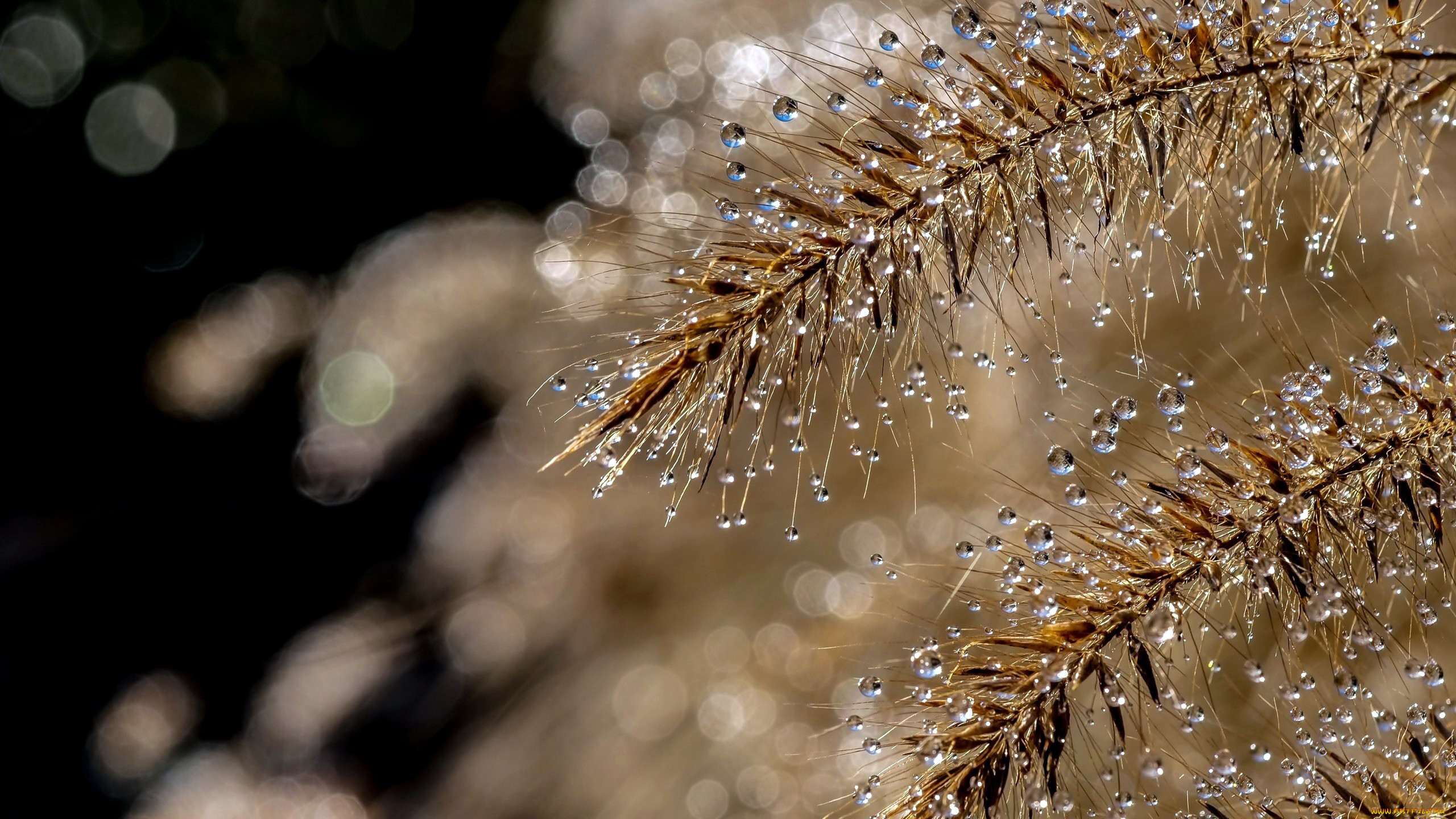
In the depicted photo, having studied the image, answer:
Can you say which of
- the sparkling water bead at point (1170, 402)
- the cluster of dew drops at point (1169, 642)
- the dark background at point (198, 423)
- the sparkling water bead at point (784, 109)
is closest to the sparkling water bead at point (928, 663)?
the cluster of dew drops at point (1169, 642)

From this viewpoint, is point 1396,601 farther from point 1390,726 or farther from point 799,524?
point 799,524

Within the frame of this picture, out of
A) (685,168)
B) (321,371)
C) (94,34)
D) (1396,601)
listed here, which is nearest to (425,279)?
(321,371)

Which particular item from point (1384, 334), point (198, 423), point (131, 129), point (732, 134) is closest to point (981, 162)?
point (732, 134)

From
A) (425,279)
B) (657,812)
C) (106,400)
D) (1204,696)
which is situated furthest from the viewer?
(106,400)

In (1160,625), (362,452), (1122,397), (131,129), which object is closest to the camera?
(1160,625)

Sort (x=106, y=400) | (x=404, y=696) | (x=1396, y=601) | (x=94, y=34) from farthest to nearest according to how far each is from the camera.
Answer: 1. (x=94, y=34)
2. (x=106, y=400)
3. (x=404, y=696)
4. (x=1396, y=601)

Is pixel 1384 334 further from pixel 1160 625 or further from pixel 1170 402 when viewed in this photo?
pixel 1160 625
